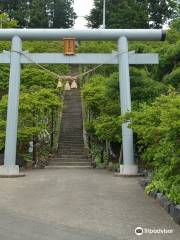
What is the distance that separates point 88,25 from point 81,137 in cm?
2898

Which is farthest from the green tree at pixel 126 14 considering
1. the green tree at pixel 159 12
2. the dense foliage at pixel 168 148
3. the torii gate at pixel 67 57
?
the dense foliage at pixel 168 148

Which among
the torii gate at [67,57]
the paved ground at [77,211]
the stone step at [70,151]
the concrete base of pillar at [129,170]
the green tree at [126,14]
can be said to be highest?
the green tree at [126,14]

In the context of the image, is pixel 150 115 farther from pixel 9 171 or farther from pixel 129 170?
pixel 9 171

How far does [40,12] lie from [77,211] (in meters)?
46.0

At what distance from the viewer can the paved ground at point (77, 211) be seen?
286 inches

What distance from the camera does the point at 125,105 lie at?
17.2m

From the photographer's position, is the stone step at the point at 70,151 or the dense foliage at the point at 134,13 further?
the dense foliage at the point at 134,13

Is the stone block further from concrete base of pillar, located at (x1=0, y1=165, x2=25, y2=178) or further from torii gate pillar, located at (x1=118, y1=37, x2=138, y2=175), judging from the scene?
concrete base of pillar, located at (x1=0, y1=165, x2=25, y2=178)

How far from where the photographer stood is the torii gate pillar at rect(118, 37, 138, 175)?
16625 mm

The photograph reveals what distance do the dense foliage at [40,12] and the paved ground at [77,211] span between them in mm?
40910

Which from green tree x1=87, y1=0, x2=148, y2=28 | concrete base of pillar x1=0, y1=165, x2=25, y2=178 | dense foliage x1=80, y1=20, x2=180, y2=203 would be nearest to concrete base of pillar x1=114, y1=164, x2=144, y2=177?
dense foliage x1=80, y1=20, x2=180, y2=203

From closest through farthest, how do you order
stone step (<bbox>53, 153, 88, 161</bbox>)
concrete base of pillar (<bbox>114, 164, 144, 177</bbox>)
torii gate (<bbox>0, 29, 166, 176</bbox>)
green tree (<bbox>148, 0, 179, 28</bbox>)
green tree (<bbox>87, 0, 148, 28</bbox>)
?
concrete base of pillar (<bbox>114, 164, 144, 177</bbox>) → torii gate (<bbox>0, 29, 166, 176</bbox>) → stone step (<bbox>53, 153, 88, 161</bbox>) → green tree (<bbox>87, 0, 148, 28</bbox>) → green tree (<bbox>148, 0, 179, 28</bbox>)

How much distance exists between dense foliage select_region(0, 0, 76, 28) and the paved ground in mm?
40910

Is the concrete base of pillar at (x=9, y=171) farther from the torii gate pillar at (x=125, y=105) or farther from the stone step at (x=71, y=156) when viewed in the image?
the stone step at (x=71, y=156)
